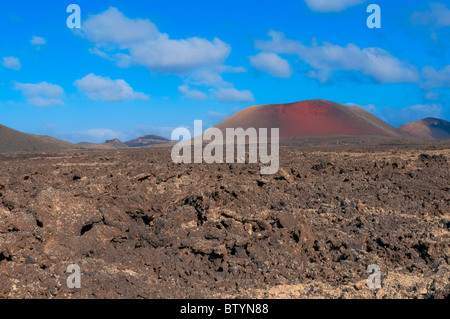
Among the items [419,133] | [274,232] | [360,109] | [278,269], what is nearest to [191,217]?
[274,232]

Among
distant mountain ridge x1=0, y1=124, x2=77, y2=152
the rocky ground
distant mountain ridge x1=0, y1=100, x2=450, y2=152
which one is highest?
distant mountain ridge x1=0, y1=100, x2=450, y2=152

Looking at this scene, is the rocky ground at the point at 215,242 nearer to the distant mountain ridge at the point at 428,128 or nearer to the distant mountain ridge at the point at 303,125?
the distant mountain ridge at the point at 303,125

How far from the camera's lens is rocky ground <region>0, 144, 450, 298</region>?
5.03m

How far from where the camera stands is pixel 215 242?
241 inches

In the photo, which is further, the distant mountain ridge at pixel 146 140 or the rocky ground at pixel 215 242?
the distant mountain ridge at pixel 146 140

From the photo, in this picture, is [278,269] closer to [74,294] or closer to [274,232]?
[274,232]

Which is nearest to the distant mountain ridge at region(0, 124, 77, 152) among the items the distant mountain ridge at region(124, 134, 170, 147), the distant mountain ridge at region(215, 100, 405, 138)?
the distant mountain ridge at region(215, 100, 405, 138)

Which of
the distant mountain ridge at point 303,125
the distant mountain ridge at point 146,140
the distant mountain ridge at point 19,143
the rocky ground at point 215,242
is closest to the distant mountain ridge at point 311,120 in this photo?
the distant mountain ridge at point 303,125

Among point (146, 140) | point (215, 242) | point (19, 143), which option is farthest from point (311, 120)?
point (215, 242)

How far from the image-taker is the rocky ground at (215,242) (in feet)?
16.5

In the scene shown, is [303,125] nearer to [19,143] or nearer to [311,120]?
[311,120]

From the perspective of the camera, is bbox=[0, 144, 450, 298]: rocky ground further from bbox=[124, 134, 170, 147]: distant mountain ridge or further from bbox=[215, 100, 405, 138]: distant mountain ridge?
bbox=[124, 134, 170, 147]: distant mountain ridge

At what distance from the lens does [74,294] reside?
443 cm
